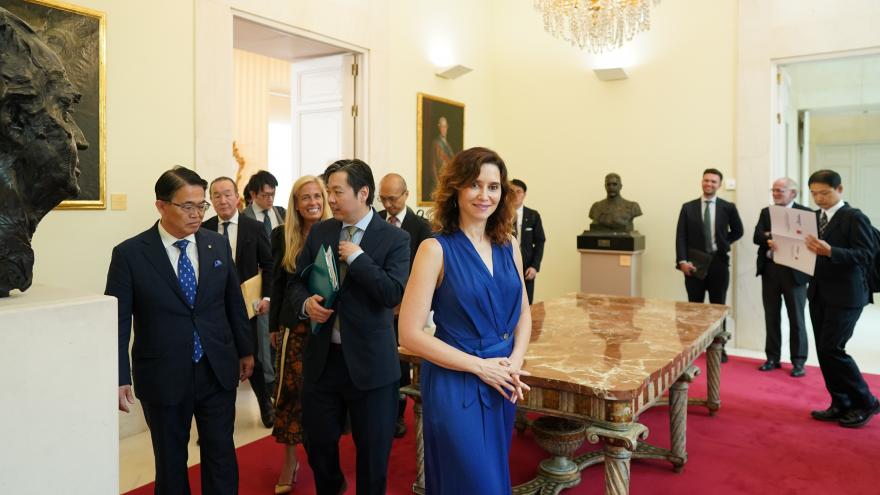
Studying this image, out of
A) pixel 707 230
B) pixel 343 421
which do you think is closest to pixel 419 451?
pixel 343 421

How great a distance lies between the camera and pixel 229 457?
9.01 feet

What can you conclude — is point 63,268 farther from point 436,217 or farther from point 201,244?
point 436,217

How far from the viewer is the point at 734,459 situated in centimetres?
409

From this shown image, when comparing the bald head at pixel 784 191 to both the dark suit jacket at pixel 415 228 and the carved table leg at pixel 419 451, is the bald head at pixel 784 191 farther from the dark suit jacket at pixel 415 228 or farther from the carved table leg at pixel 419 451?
the carved table leg at pixel 419 451

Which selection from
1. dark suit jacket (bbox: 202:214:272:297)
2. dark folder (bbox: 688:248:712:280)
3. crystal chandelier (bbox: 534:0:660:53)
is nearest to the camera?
dark suit jacket (bbox: 202:214:272:297)

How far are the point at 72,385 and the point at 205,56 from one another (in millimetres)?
4278

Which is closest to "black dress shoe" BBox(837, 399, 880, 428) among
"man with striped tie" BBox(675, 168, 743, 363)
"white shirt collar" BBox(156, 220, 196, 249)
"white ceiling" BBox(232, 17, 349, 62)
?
"man with striped tie" BBox(675, 168, 743, 363)

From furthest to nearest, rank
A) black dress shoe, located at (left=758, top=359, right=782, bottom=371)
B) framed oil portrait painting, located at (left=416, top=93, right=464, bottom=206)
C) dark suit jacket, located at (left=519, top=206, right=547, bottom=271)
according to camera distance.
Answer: framed oil portrait painting, located at (left=416, top=93, right=464, bottom=206) → dark suit jacket, located at (left=519, top=206, right=547, bottom=271) → black dress shoe, located at (left=758, top=359, right=782, bottom=371)

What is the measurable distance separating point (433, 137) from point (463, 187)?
606 centimetres

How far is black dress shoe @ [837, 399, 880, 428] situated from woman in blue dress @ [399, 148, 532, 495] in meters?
3.59

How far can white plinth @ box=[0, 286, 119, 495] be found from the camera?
1519 millimetres

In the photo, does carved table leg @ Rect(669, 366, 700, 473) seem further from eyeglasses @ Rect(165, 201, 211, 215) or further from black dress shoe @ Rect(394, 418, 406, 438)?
eyeglasses @ Rect(165, 201, 211, 215)

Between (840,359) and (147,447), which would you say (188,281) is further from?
(840,359)

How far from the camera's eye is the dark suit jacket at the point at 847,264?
4578mm
